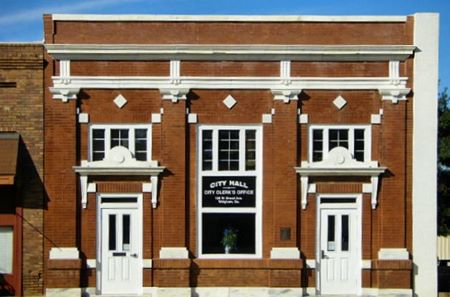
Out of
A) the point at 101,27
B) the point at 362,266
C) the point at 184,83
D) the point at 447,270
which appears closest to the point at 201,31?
the point at 184,83

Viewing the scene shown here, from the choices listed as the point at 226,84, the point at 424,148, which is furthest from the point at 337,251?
the point at 226,84

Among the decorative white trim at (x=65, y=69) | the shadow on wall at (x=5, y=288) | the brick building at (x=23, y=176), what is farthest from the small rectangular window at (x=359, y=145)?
the shadow on wall at (x=5, y=288)

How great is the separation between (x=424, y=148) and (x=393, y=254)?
2.75 m

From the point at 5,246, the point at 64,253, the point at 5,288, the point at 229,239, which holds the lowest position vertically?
the point at 5,288

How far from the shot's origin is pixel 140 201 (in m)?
16.1

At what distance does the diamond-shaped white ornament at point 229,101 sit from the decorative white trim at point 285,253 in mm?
3710

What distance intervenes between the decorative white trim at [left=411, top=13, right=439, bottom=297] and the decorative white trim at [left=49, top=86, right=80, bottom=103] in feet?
27.8

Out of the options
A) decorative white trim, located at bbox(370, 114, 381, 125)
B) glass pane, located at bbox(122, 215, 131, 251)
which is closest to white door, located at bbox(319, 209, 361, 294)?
decorative white trim, located at bbox(370, 114, 381, 125)

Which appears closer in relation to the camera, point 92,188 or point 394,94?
point 92,188

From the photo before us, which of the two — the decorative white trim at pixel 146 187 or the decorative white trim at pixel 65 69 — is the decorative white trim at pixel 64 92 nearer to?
the decorative white trim at pixel 65 69

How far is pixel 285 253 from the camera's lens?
15977 mm

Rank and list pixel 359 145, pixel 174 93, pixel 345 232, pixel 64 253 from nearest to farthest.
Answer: pixel 64 253 → pixel 174 93 → pixel 345 232 → pixel 359 145

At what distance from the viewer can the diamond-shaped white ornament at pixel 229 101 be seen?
53.3 feet

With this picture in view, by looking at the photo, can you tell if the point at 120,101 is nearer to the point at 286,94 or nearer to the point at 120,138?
the point at 120,138
